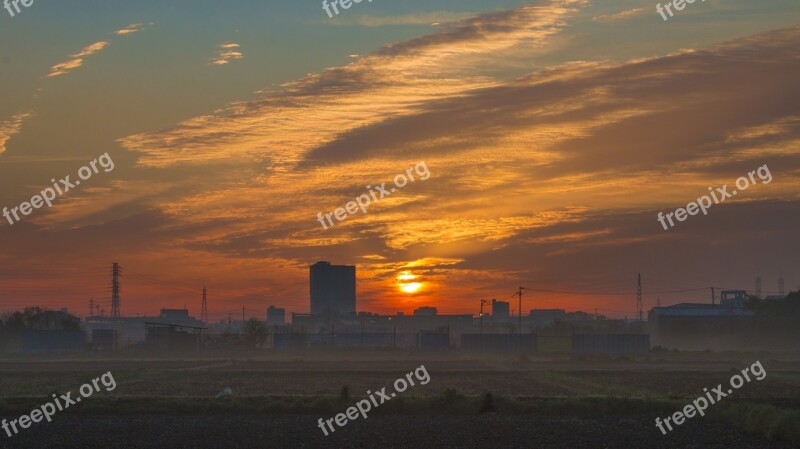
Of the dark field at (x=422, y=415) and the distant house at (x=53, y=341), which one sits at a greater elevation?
the distant house at (x=53, y=341)

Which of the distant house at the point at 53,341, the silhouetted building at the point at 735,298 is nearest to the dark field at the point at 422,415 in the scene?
the distant house at the point at 53,341

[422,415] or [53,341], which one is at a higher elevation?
[53,341]

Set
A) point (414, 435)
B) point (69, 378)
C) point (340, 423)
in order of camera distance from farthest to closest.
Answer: point (69, 378) → point (340, 423) → point (414, 435)

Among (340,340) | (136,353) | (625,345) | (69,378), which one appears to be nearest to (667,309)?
(625,345)

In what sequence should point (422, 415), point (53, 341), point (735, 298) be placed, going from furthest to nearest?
point (735, 298) → point (53, 341) → point (422, 415)

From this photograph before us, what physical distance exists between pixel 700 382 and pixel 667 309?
93.7 meters

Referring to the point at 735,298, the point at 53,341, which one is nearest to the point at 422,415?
the point at 53,341

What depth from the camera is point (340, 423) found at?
32094 millimetres

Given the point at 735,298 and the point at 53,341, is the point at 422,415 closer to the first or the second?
the point at 53,341

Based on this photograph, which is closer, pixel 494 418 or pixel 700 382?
pixel 494 418

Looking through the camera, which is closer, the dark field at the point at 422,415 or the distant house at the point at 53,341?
the dark field at the point at 422,415

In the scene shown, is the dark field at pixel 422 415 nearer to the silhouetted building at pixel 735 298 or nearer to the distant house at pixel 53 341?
the distant house at pixel 53 341

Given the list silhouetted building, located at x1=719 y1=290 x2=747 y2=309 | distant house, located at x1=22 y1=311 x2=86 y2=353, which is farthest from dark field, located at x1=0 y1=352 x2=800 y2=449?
silhouetted building, located at x1=719 y1=290 x2=747 y2=309

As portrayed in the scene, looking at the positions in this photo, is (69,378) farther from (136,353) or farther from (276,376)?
(136,353)
